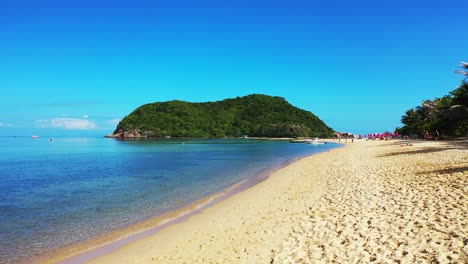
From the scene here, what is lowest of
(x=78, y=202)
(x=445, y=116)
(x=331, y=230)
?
(x=78, y=202)

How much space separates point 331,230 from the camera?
28.3 ft

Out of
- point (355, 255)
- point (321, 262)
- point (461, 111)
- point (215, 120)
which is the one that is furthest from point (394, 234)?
point (215, 120)

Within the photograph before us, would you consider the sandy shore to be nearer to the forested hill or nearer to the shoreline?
the shoreline

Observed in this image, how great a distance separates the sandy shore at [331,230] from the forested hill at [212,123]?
507ft

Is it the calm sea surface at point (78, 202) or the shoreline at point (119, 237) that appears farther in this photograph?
the calm sea surface at point (78, 202)

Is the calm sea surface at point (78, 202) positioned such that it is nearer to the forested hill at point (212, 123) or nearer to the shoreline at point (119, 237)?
the shoreline at point (119, 237)

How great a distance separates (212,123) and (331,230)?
178 meters

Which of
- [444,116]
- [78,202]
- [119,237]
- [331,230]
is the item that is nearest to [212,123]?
[444,116]

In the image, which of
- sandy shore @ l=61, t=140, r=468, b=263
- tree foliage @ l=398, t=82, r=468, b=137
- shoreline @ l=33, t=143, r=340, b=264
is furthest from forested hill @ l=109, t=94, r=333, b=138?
sandy shore @ l=61, t=140, r=468, b=263

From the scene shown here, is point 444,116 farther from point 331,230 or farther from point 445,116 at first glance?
point 331,230

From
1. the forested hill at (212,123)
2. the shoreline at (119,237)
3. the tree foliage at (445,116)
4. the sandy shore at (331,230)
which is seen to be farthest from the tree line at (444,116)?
the forested hill at (212,123)

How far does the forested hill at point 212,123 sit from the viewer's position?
16825cm

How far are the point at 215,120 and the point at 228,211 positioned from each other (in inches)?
6983

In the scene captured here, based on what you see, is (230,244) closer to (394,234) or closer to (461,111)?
(394,234)
